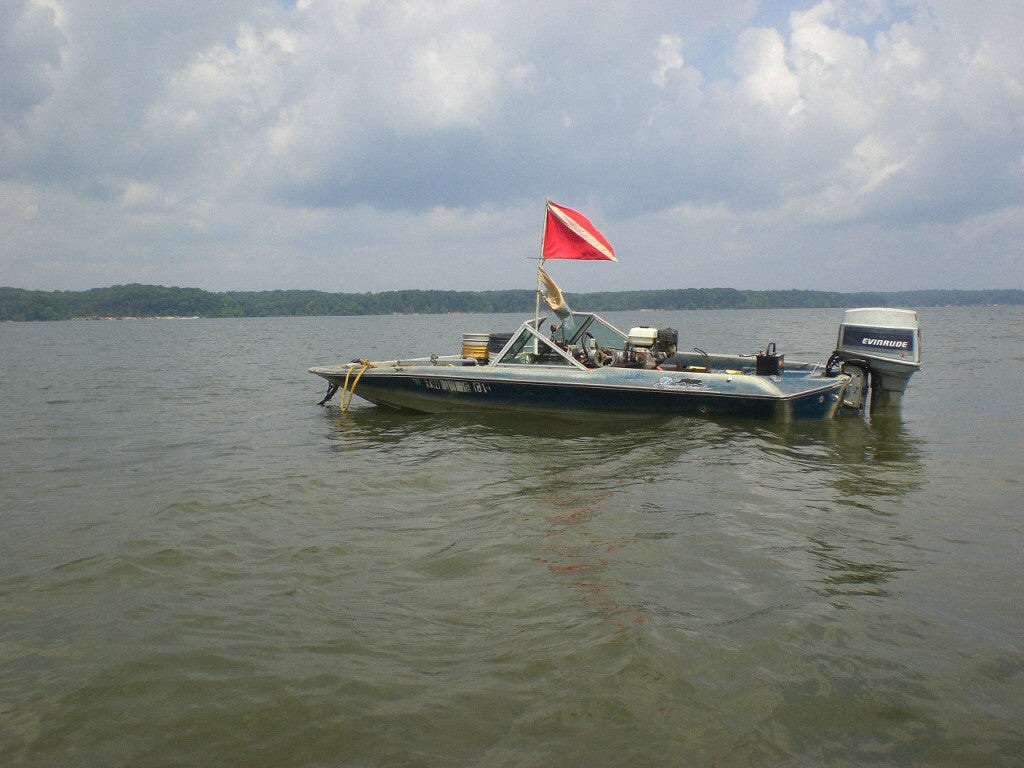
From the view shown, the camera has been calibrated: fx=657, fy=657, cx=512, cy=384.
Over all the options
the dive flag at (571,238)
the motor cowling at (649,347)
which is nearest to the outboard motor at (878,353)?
the motor cowling at (649,347)

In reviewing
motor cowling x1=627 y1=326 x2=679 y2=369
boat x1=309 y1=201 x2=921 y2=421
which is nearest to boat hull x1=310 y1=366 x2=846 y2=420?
boat x1=309 y1=201 x2=921 y2=421

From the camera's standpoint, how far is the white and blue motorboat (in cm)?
977

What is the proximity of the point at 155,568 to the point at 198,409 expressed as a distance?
30.8ft

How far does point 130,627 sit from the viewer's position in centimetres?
404

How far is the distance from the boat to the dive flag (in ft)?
0.06

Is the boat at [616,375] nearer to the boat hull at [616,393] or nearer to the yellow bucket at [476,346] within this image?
the boat hull at [616,393]

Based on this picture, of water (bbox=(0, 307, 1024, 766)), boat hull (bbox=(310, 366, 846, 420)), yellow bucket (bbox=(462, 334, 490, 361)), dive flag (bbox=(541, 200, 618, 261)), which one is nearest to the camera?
water (bbox=(0, 307, 1024, 766))

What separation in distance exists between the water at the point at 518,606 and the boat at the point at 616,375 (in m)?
1.05

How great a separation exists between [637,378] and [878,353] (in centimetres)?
385

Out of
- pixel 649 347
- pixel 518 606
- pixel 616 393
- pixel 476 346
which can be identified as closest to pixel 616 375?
pixel 616 393

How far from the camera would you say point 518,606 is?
420 centimetres

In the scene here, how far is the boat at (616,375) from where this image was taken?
9.80m

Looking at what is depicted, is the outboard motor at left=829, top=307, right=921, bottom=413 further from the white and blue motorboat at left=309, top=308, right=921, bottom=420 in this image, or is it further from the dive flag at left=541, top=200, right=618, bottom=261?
the dive flag at left=541, top=200, right=618, bottom=261

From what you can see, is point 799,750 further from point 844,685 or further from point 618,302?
point 618,302
